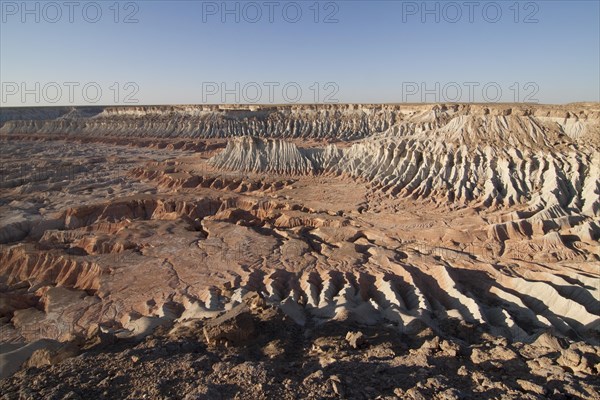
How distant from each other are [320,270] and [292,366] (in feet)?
26.4

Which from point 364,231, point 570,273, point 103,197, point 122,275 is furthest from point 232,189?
point 570,273

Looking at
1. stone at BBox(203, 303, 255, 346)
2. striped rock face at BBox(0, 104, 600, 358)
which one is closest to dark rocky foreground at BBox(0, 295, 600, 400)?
stone at BBox(203, 303, 255, 346)

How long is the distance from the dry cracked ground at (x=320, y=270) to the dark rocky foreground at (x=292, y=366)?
0.14 ft

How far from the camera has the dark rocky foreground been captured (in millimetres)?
5750

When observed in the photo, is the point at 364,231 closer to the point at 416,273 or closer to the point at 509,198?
the point at 416,273

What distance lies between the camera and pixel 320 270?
15.0 m

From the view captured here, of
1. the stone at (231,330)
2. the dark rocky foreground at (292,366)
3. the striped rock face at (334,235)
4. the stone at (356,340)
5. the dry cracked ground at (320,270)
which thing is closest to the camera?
the dark rocky foreground at (292,366)

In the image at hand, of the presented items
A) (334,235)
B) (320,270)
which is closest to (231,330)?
(320,270)

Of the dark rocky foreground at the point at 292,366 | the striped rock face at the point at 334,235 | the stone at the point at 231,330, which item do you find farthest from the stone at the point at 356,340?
the stone at the point at 231,330

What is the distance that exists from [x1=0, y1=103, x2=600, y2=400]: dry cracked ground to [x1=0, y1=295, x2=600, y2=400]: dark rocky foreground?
4cm

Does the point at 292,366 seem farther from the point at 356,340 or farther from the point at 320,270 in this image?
the point at 320,270

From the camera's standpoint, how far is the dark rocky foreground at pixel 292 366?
18.9 ft

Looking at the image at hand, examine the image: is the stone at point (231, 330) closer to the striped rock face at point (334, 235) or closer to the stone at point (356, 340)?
the striped rock face at point (334, 235)

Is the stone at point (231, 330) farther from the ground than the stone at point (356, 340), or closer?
farther from the ground
